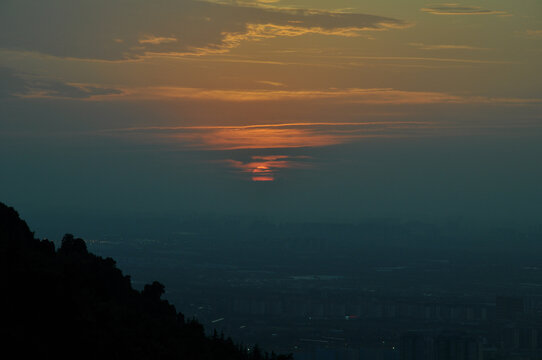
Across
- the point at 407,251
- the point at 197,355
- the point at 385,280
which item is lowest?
the point at 197,355

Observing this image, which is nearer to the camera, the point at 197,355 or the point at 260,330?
the point at 197,355

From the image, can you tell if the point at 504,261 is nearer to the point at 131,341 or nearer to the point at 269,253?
the point at 269,253

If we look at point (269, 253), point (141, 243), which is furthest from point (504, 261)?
point (141, 243)

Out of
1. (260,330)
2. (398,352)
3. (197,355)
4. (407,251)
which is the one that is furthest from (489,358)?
(407,251)

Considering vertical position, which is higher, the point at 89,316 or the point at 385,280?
the point at 385,280

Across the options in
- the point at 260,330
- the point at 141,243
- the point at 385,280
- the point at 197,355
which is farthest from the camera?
the point at 141,243

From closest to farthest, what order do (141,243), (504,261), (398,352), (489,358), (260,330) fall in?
1. (489,358)
2. (398,352)
3. (260,330)
4. (504,261)
5. (141,243)

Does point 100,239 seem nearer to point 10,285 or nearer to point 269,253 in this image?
point 269,253
